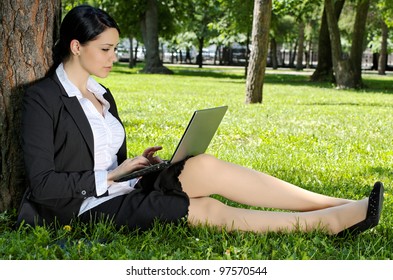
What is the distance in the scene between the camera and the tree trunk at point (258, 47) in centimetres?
1383

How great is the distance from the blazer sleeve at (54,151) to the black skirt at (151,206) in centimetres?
16

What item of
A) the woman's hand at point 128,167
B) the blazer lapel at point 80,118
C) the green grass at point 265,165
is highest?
the blazer lapel at point 80,118

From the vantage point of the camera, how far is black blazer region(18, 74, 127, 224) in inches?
146

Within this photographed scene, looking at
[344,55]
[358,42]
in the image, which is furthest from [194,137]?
[358,42]

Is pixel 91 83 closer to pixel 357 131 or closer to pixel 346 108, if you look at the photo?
pixel 357 131

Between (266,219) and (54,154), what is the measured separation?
51.8 inches

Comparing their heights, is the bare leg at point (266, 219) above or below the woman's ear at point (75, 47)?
below

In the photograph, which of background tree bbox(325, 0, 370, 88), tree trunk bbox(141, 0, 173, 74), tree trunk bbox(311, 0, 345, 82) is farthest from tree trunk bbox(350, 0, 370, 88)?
tree trunk bbox(141, 0, 173, 74)

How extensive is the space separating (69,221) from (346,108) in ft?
36.0

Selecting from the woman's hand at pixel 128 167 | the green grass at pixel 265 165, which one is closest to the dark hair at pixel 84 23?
the woman's hand at pixel 128 167

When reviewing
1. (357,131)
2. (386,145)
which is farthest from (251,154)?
(357,131)

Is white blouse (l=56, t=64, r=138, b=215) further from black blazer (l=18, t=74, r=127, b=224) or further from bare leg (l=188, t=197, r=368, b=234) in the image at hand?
bare leg (l=188, t=197, r=368, b=234)

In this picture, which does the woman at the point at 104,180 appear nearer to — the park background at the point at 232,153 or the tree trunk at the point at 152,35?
the park background at the point at 232,153

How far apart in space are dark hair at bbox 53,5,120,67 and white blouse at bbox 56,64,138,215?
273 mm
